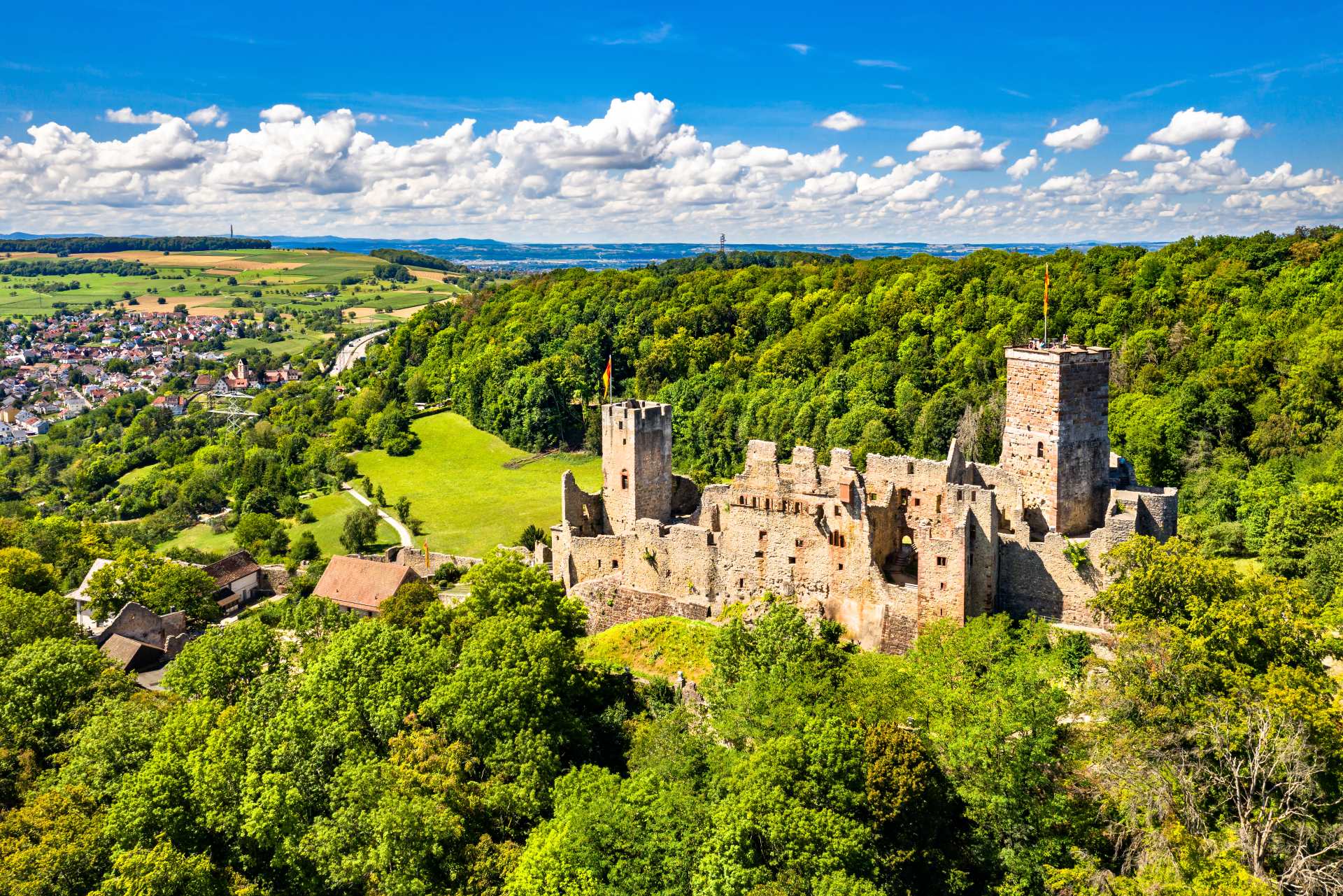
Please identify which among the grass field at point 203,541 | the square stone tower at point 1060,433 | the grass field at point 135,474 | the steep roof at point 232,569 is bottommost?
the grass field at point 203,541

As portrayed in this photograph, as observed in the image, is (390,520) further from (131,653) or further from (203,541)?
(131,653)

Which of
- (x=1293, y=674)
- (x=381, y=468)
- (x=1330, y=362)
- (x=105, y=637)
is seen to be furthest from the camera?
(x=381, y=468)

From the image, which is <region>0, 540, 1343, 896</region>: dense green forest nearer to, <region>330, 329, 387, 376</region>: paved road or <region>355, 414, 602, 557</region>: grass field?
<region>355, 414, 602, 557</region>: grass field

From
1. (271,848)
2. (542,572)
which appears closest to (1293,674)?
(542,572)

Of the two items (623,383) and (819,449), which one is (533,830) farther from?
(623,383)

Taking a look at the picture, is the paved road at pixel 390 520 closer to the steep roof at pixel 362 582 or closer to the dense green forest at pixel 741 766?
the steep roof at pixel 362 582

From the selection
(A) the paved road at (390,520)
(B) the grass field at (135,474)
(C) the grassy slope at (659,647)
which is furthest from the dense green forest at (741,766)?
(B) the grass field at (135,474)

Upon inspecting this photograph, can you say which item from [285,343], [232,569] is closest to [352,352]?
[285,343]
